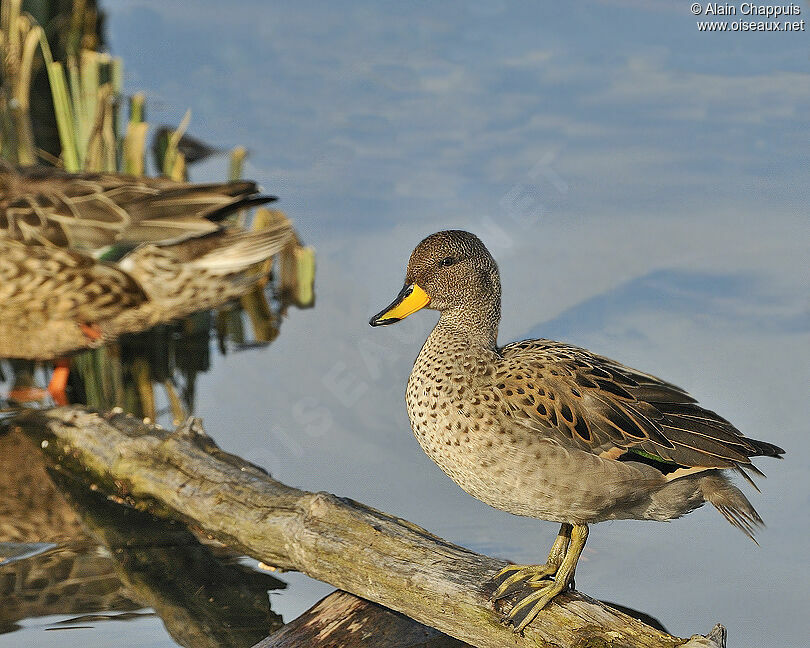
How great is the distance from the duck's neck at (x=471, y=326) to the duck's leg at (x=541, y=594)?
2.38 ft

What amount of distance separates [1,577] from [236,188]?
8.19 feet

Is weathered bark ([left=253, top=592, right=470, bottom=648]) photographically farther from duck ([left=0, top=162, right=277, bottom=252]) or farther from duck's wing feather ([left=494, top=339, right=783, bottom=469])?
duck ([left=0, top=162, right=277, bottom=252])

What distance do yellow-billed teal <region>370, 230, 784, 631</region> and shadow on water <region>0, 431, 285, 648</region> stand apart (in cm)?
112

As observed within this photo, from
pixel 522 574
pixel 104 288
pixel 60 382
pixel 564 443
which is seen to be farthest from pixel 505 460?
pixel 60 382

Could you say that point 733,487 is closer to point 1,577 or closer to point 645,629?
point 645,629

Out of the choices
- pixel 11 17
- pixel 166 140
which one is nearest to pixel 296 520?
pixel 166 140

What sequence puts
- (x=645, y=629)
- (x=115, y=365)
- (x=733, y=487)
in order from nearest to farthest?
(x=645, y=629) → (x=733, y=487) → (x=115, y=365)

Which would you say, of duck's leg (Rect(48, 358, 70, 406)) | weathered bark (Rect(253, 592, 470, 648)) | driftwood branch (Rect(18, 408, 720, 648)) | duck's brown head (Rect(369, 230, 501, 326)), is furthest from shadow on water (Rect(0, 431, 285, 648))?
duck's brown head (Rect(369, 230, 501, 326))

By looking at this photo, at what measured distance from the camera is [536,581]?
332 cm

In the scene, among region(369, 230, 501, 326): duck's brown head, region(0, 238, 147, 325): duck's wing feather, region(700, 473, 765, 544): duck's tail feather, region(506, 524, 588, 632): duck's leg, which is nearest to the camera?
region(506, 524, 588, 632): duck's leg

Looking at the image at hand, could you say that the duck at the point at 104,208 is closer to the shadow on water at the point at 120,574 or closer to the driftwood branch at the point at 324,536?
the driftwood branch at the point at 324,536

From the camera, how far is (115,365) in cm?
629

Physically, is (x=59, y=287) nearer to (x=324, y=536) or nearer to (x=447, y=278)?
(x=324, y=536)

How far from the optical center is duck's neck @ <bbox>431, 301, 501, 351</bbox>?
11.9ft
